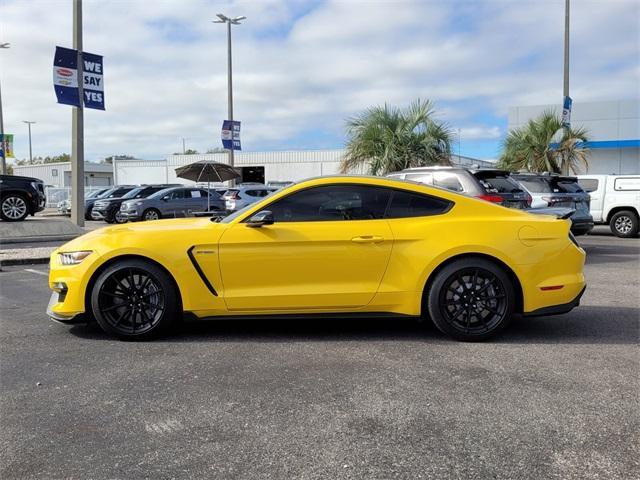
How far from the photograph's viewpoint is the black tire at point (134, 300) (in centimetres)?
486

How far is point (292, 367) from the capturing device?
4281 mm

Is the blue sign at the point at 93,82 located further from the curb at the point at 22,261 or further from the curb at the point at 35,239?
the curb at the point at 22,261

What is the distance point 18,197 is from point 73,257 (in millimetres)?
12340

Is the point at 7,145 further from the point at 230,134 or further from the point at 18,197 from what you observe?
the point at 18,197

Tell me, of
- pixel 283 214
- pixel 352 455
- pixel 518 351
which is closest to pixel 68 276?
pixel 283 214

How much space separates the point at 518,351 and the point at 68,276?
3.85m

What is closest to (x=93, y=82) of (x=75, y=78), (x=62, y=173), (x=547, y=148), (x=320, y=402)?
(x=75, y=78)

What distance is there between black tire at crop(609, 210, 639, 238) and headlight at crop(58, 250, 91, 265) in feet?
47.5

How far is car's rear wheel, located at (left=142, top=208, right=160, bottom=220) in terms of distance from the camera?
20.9m

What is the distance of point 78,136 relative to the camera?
Result: 48.3 ft

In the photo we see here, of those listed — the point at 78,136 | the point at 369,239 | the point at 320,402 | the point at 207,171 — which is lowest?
the point at 320,402

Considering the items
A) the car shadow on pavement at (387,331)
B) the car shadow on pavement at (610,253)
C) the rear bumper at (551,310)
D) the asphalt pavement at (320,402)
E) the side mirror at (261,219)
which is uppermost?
the side mirror at (261,219)

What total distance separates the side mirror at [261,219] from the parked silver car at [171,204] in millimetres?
16465

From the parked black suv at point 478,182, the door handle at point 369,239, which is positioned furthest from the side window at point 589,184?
the door handle at point 369,239
